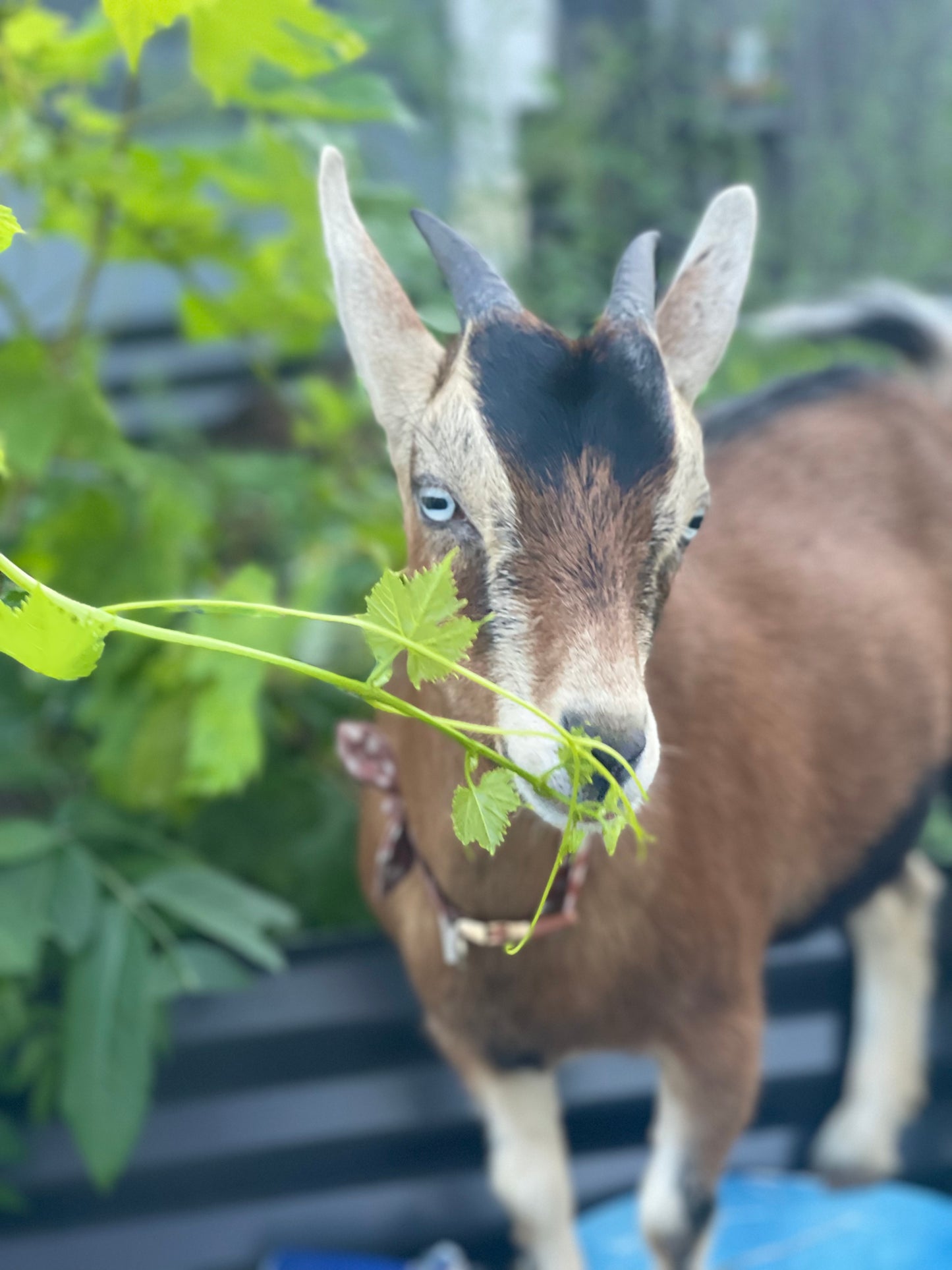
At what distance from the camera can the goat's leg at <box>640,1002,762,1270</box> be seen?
3.87ft

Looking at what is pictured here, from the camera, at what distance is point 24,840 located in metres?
1.35

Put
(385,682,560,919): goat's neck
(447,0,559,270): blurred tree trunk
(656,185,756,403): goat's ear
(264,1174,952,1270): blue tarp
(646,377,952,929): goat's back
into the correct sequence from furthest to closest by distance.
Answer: (447,0,559,270): blurred tree trunk < (264,1174,952,1270): blue tarp < (646,377,952,929): goat's back < (385,682,560,919): goat's neck < (656,185,756,403): goat's ear

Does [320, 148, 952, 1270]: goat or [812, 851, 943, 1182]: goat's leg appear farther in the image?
[812, 851, 943, 1182]: goat's leg

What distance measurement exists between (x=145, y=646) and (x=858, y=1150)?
3.98 feet

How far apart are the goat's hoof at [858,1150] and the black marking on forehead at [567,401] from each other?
1.32 meters

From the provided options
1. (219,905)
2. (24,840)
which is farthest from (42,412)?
(219,905)

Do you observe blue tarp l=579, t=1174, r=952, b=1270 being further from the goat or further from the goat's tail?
the goat's tail

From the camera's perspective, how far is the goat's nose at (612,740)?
2.10ft

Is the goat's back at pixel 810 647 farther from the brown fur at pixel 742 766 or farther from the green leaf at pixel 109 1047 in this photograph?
the green leaf at pixel 109 1047

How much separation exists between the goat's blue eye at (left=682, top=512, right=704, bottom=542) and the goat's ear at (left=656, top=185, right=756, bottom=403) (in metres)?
0.11

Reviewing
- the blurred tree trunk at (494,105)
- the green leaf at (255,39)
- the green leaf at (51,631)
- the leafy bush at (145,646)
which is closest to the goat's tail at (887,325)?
the leafy bush at (145,646)

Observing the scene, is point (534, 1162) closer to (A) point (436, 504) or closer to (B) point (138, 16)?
(A) point (436, 504)

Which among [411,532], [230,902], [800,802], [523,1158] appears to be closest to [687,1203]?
[523,1158]

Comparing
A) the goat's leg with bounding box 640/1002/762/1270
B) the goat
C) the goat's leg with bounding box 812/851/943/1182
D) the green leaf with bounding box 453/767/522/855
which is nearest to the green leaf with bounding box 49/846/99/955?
the goat
